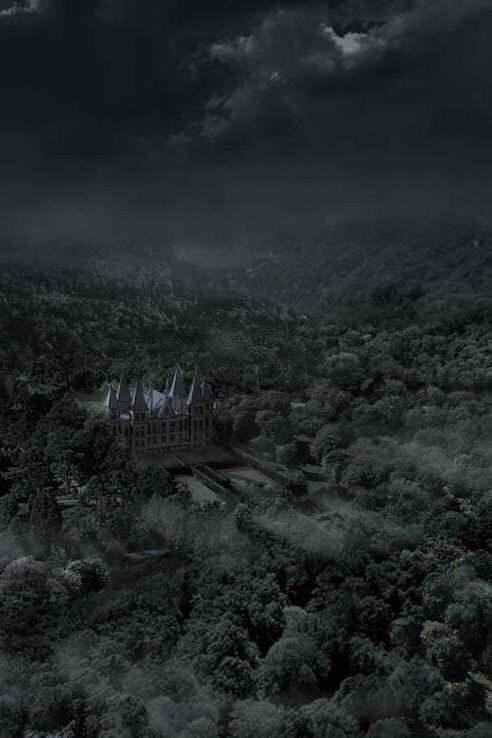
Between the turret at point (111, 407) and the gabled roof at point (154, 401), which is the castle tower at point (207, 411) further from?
the turret at point (111, 407)

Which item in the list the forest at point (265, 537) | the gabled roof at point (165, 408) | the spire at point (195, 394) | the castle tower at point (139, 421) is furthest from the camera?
the spire at point (195, 394)

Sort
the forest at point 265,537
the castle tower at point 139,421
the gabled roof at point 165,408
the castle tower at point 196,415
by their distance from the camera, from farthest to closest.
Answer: the castle tower at point 196,415 < the gabled roof at point 165,408 < the castle tower at point 139,421 < the forest at point 265,537

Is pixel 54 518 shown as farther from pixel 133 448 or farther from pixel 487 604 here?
pixel 487 604

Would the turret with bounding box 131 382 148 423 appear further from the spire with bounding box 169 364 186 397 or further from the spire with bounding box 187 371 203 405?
the spire with bounding box 187 371 203 405

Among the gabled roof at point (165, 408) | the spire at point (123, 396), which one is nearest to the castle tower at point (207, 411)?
the gabled roof at point (165, 408)

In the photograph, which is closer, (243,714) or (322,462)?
(243,714)

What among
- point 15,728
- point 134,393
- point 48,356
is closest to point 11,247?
point 48,356
